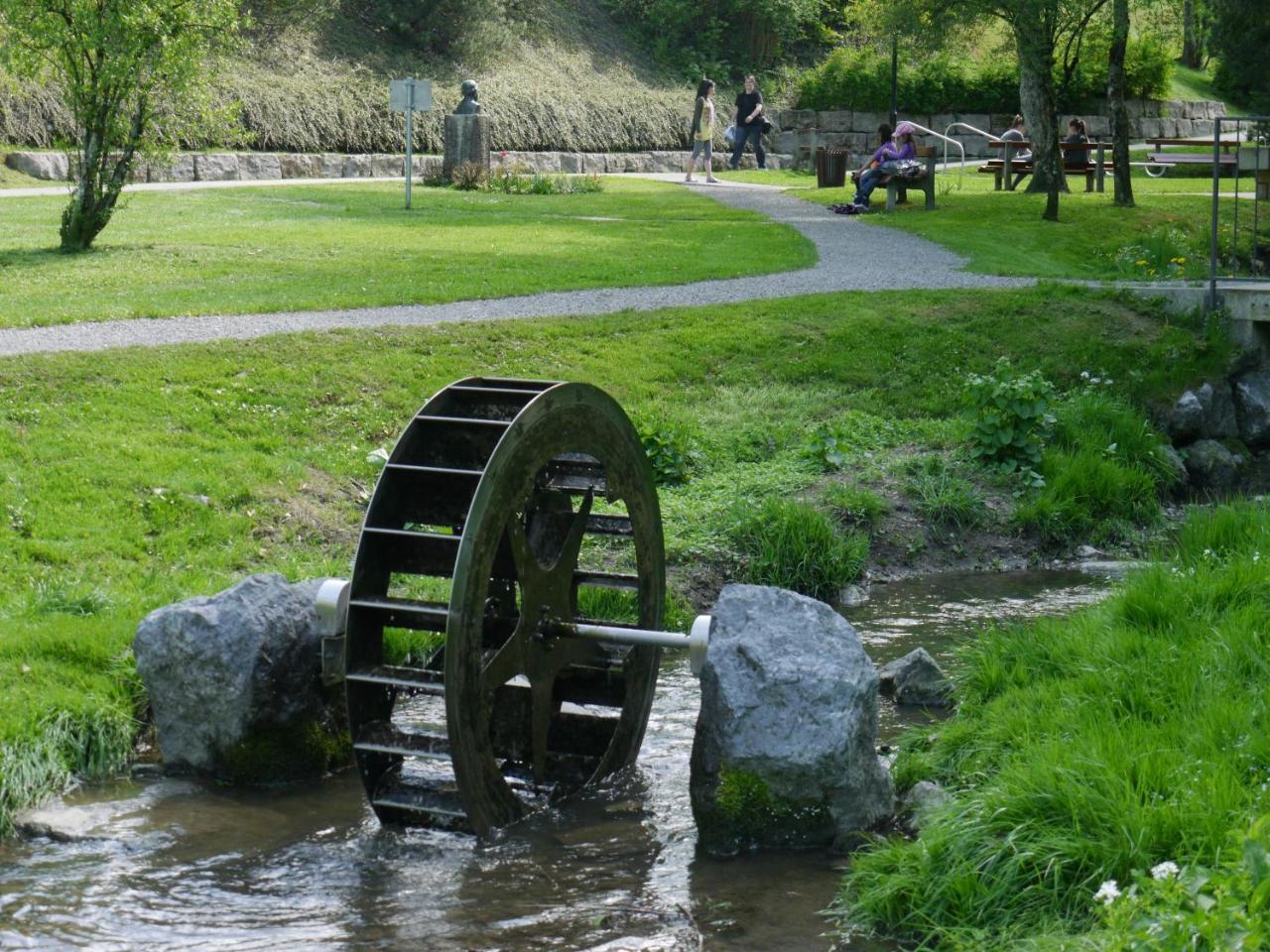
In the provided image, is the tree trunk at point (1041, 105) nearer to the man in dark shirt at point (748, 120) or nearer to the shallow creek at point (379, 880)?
the man in dark shirt at point (748, 120)

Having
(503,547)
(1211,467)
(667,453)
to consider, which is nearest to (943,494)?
(667,453)

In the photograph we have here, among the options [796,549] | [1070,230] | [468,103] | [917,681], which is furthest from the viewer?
[468,103]

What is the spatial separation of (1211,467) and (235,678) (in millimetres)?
9394

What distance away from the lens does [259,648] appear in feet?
22.5

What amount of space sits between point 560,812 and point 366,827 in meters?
0.81

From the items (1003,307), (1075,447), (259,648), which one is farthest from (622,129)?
(259,648)

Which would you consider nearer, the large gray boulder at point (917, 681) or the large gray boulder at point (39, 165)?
the large gray boulder at point (917, 681)

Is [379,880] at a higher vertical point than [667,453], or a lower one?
lower

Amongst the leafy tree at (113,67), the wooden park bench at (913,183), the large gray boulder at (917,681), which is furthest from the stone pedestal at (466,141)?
the large gray boulder at (917,681)

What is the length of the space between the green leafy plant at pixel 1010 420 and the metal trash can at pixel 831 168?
58.2 ft

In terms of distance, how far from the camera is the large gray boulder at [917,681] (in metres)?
7.93

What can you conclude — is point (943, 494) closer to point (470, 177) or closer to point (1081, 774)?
point (1081, 774)

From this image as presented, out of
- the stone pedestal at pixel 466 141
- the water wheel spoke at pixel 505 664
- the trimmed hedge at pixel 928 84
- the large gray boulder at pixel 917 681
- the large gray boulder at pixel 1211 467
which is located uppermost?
the trimmed hedge at pixel 928 84

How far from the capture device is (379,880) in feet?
19.9
